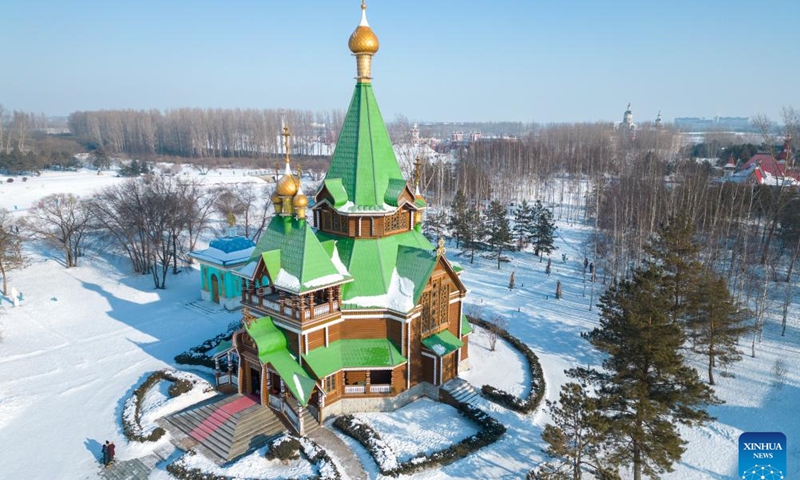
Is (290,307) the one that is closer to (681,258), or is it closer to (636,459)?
(636,459)

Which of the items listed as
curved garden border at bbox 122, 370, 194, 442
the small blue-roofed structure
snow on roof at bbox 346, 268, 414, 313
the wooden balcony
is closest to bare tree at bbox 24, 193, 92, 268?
the small blue-roofed structure

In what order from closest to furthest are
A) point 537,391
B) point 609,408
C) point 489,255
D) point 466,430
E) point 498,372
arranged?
1. point 609,408
2. point 466,430
3. point 537,391
4. point 498,372
5. point 489,255

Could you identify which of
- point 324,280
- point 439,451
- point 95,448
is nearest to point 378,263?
point 324,280

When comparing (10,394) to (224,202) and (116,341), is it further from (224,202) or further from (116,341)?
(224,202)

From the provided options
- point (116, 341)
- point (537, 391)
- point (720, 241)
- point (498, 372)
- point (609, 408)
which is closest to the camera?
point (609, 408)

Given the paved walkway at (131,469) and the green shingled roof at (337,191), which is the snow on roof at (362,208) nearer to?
the green shingled roof at (337,191)

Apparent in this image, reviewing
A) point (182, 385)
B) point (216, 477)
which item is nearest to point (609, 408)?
point (216, 477)

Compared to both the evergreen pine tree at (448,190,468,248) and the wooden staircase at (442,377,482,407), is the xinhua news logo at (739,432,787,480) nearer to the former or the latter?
the wooden staircase at (442,377,482,407)
